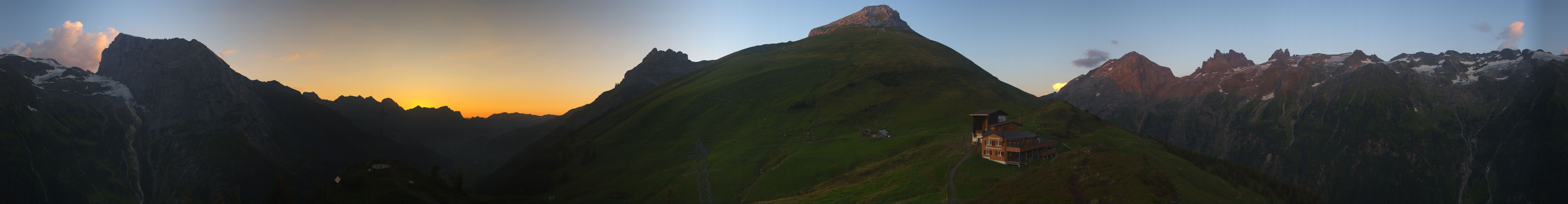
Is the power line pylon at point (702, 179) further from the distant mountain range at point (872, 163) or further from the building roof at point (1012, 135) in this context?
the building roof at point (1012, 135)

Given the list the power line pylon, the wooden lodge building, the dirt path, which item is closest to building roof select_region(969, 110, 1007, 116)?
the wooden lodge building

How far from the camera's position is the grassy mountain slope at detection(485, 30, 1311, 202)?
224 feet

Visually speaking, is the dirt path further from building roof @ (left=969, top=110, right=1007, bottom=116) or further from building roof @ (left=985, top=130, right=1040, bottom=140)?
building roof @ (left=969, top=110, right=1007, bottom=116)

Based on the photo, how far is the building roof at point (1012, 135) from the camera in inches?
2889

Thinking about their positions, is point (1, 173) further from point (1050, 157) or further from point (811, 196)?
point (1050, 157)

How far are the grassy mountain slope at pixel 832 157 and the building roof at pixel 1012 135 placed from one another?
362 centimetres

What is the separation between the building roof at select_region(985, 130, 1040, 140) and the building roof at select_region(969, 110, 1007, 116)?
1335 cm

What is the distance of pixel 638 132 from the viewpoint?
186 metres

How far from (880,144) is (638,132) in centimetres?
9235

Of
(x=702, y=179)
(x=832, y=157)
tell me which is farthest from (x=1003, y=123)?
(x=702, y=179)

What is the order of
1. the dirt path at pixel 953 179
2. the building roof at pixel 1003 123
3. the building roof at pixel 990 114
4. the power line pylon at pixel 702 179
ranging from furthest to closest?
the building roof at pixel 990 114 < the building roof at pixel 1003 123 < the power line pylon at pixel 702 179 < the dirt path at pixel 953 179

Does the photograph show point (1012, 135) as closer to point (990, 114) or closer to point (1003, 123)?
point (1003, 123)

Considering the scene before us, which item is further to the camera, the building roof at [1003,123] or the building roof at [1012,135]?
the building roof at [1003,123]

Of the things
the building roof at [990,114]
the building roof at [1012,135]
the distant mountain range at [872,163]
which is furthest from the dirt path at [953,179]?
the building roof at [990,114]
